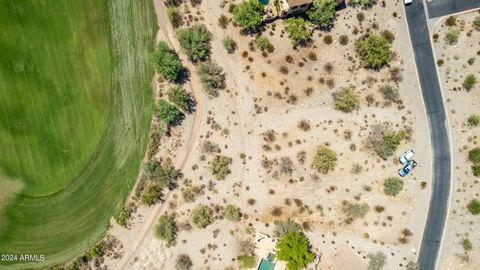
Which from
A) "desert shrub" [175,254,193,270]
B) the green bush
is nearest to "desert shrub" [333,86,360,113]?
the green bush

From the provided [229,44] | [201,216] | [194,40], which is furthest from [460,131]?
[194,40]

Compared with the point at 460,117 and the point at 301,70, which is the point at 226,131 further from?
the point at 460,117

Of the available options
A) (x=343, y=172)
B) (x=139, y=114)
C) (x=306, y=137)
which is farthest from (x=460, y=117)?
(x=139, y=114)

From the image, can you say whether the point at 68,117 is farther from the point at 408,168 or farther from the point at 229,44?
the point at 408,168

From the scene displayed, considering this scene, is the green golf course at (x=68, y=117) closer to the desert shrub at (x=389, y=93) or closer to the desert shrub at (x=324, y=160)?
the desert shrub at (x=324, y=160)

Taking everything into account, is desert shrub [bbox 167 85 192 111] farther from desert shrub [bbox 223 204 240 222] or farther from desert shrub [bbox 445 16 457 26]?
desert shrub [bbox 445 16 457 26]
